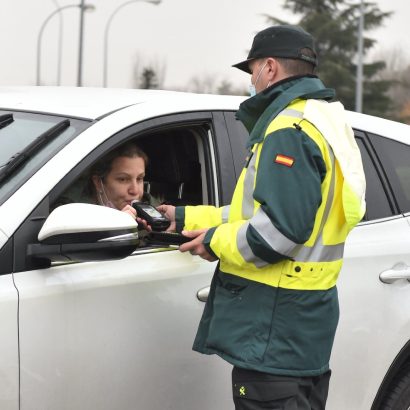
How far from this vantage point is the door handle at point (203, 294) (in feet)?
8.32

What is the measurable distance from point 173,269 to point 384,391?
1202 mm

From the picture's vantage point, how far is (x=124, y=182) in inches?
115

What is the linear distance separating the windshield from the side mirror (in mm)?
191

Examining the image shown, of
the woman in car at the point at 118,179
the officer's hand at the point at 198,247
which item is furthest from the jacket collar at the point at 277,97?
the woman in car at the point at 118,179

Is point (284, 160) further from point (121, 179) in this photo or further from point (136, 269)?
point (121, 179)

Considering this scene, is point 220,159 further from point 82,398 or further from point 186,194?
point 82,398

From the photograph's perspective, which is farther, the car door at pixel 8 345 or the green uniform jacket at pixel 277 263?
the green uniform jacket at pixel 277 263

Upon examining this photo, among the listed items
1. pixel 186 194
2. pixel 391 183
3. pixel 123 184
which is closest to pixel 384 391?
pixel 391 183

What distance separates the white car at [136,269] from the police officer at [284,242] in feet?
0.62

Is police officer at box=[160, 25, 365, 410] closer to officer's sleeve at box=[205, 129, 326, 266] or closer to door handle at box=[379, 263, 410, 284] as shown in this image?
officer's sleeve at box=[205, 129, 326, 266]

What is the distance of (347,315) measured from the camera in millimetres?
2854

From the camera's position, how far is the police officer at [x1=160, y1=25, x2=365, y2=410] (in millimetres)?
2203

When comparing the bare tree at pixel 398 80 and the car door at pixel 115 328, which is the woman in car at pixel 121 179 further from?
the bare tree at pixel 398 80

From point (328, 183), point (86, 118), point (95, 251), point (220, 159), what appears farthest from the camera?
point (220, 159)
